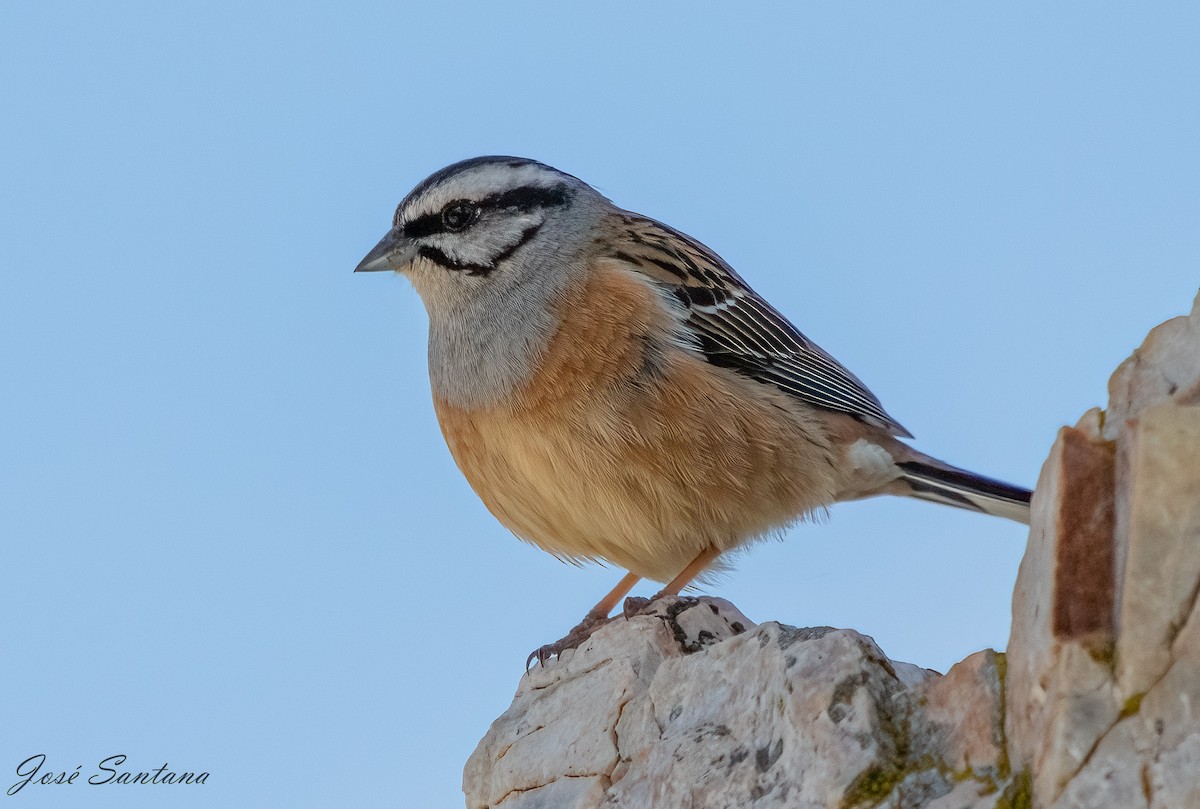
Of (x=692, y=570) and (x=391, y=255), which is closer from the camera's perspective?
(x=692, y=570)

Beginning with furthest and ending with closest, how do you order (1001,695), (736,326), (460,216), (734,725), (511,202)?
(511,202) < (460,216) < (736,326) < (734,725) < (1001,695)

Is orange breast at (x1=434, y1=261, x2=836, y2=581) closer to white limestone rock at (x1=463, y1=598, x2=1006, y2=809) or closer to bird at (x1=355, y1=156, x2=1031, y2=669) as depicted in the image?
bird at (x1=355, y1=156, x2=1031, y2=669)

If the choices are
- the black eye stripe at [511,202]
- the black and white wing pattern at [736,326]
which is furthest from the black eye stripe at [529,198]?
the black and white wing pattern at [736,326]

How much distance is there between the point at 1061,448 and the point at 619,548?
356cm

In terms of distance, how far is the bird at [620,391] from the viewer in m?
6.80

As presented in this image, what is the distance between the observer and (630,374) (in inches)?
269

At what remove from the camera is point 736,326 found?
781cm

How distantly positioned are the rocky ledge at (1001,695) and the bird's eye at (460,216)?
9.57 feet

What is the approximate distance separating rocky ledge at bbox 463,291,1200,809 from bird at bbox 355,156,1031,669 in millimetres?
1035

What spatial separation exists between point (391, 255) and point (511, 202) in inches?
30.2

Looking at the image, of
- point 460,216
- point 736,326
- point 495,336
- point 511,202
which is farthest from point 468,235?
point 736,326

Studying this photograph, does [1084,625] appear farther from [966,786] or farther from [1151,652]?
[966,786]

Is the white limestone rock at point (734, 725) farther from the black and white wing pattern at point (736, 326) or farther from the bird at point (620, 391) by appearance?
the black and white wing pattern at point (736, 326)

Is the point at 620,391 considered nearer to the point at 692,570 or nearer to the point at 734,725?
the point at 692,570
